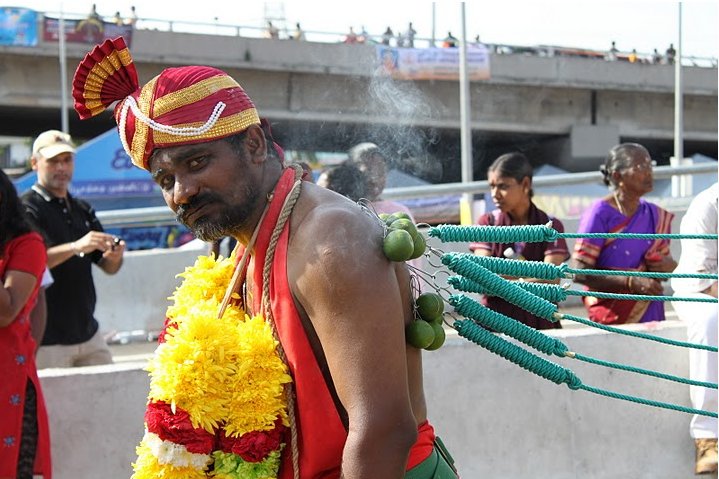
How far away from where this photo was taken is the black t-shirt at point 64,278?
18.9 ft

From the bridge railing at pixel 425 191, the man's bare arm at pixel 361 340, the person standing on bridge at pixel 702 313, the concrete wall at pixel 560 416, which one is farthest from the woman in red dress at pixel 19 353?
the person standing on bridge at pixel 702 313

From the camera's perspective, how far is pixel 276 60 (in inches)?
918

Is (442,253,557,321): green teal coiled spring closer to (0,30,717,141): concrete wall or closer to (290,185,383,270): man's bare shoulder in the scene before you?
(290,185,383,270): man's bare shoulder

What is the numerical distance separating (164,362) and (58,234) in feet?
12.0

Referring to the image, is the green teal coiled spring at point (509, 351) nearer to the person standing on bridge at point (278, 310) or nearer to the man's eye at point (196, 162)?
the person standing on bridge at point (278, 310)

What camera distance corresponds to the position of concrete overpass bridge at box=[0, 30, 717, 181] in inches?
901

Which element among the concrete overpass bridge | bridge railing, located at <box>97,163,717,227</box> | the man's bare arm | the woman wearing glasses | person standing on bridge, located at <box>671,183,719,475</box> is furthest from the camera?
the concrete overpass bridge

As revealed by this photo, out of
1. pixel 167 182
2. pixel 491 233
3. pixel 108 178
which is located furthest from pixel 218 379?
pixel 108 178

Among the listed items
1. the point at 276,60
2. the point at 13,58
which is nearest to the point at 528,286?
the point at 276,60

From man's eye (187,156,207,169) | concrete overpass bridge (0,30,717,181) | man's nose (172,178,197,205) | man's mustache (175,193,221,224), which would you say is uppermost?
concrete overpass bridge (0,30,717,181)

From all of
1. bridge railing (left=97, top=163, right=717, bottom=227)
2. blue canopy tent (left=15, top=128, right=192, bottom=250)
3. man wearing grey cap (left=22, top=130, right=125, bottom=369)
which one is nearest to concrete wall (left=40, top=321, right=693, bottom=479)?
man wearing grey cap (left=22, top=130, right=125, bottom=369)

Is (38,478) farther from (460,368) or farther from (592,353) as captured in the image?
(592,353)

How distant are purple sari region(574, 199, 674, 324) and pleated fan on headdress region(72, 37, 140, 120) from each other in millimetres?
3658

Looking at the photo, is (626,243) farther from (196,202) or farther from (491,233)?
(196,202)
